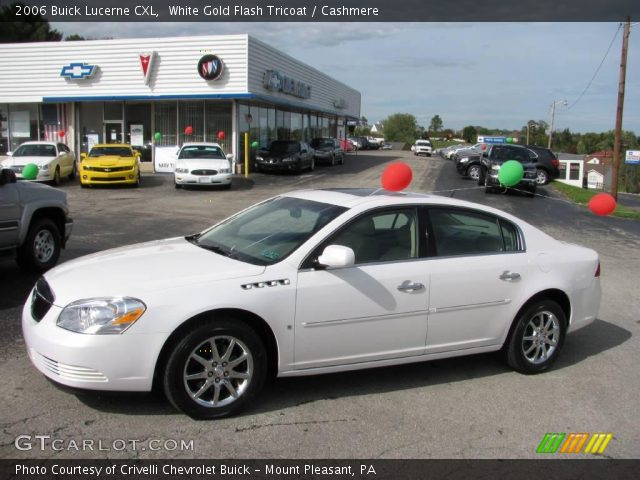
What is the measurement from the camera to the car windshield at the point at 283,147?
29511mm

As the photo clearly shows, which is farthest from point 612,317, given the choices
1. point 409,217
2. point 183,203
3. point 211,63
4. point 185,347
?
point 211,63

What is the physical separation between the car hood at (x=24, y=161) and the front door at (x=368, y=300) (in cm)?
1881

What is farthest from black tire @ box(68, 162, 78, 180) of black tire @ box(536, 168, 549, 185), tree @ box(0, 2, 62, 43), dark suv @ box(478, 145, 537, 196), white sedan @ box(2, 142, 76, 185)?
tree @ box(0, 2, 62, 43)

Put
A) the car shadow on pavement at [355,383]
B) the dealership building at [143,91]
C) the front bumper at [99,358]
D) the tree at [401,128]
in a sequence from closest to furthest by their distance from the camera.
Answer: the front bumper at [99,358]
the car shadow on pavement at [355,383]
the dealership building at [143,91]
the tree at [401,128]

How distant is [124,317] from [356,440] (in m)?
1.64

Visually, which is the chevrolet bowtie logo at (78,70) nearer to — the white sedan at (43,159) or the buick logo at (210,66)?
the buick logo at (210,66)

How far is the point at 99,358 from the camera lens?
3.68 metres

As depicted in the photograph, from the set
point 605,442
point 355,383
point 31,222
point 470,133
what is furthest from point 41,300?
Result: point 470,133

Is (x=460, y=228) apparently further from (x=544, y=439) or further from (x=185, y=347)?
(x=185, y=347)

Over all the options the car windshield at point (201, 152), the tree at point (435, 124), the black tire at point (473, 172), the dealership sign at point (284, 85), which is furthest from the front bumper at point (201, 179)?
the tree at point (435, 124)

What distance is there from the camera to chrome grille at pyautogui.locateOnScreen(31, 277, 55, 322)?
3984mm

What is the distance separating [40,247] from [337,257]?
5584mm

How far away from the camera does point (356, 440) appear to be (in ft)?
12.4

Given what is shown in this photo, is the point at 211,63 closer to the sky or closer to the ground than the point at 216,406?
closer to the sky
